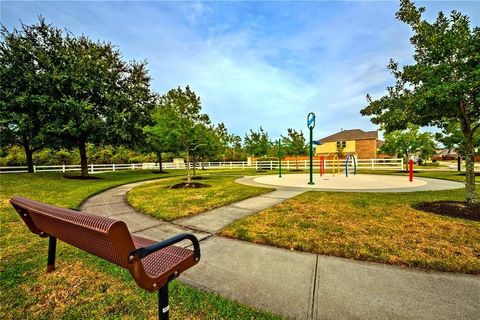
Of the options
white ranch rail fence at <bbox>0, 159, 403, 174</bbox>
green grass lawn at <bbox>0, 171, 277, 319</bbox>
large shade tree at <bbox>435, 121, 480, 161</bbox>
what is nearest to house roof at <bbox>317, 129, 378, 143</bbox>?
white ranch rail fence at <bbox>0, 159, 403, 174</bbox>

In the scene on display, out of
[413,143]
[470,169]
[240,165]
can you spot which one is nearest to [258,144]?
[240,165]

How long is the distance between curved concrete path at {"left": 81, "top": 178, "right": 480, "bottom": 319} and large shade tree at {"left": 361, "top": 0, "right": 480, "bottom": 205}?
4164 millimetres

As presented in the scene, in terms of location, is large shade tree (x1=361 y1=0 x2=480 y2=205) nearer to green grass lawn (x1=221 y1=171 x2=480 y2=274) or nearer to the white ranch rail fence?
green grass lawn (x1=221 y1=171 x2=480 y2=274)

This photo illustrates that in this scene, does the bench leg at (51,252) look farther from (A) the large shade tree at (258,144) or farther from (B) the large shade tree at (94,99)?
(A) the large shade tree at (258,144)

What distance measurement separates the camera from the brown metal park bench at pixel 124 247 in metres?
1.50

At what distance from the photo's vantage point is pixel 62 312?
2.38 metres

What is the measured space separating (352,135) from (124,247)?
5387 centimetres

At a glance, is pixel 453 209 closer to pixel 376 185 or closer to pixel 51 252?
pixel 376 185

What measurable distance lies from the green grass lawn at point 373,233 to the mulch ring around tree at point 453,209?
1.06 feet

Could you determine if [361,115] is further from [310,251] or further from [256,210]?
[310,251]

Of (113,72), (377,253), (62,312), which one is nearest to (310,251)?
(377,253)

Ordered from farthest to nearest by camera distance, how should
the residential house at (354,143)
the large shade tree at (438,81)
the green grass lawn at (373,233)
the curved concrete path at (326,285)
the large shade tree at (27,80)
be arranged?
the residential house at (354,143)
the large shade tree at (27,80)
the large shade tree at (438,81)
the green grass lawn at (373,233)
the curved concrete path at (326,285)

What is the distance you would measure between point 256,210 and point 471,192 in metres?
5.95

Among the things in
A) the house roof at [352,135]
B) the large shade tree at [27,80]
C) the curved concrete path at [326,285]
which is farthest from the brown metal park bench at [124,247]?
Result: the house roof at [352,135]
